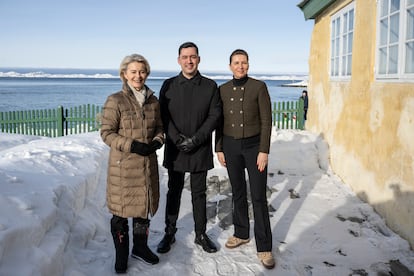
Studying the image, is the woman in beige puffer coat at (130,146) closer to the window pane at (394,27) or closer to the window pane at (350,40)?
the window pane at (394,27)

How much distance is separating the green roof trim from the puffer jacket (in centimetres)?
581

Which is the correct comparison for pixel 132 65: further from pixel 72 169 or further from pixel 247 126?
pixel 72 169

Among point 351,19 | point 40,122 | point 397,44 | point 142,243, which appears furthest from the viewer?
point 40,122

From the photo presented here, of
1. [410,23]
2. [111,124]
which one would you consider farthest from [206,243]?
[410,23]

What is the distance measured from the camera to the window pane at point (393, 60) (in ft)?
14.7

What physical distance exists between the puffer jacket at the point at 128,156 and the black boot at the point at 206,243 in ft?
2.84

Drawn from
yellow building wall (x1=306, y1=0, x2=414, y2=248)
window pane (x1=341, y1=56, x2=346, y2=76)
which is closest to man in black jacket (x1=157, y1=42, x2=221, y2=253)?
yellow building wall (x1=306, y1=0, x2=414, y2=248)

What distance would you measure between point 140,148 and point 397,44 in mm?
3655

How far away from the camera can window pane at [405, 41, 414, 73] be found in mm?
4070

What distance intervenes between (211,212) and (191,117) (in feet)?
6.54

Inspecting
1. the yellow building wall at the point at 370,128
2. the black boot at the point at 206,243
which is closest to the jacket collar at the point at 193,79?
the black boot at the point at 206,243

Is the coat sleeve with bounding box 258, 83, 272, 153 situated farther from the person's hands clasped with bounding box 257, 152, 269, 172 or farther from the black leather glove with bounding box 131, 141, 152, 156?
the black leather glove with bounding box 131, 141, 152, 156

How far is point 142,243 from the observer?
3.33 meters

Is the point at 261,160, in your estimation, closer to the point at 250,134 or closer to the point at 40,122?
the point at 250,134
